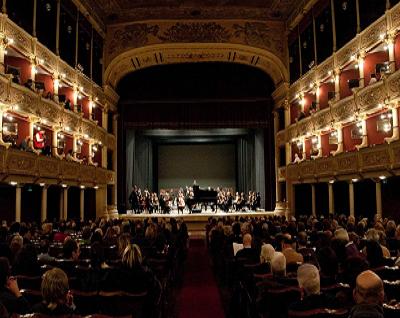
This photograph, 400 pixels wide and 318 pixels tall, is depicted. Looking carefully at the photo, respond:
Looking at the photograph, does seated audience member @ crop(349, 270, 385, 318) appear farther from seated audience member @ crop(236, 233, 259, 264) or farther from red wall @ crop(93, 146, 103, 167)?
red wall @ crop(93, 146, 103, 167)

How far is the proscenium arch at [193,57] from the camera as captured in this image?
929 inches

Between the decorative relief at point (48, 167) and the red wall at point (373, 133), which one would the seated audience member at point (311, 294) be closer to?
the decorative relief at point (48, 167)

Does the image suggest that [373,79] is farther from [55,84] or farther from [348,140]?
[55,84]

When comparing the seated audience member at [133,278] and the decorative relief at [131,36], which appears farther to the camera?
the decorative relief at [131,36]

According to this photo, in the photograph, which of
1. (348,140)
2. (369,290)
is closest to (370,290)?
(369,290)

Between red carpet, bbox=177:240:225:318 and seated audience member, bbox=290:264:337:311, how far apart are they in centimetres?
382

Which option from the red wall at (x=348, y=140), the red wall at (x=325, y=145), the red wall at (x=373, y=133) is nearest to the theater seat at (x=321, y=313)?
the red wall at (x=373, y=133)

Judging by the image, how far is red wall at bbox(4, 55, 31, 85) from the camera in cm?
1562

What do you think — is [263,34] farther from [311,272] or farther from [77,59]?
[311,272]

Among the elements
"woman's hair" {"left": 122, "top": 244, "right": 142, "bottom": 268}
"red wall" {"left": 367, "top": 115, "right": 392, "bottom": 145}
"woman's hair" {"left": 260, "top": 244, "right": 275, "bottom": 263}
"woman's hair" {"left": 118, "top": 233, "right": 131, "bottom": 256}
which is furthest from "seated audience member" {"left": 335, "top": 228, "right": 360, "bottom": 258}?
"red wall" {"left": 367, "top": 115, "right": 392, "bottom": 145}

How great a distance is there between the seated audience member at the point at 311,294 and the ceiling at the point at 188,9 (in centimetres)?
1992

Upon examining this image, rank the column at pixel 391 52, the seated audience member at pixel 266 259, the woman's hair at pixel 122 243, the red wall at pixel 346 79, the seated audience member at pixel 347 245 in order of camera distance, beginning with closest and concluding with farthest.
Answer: the seated audience member at pixel 266 259
the seated audience member at pixel 347 245
the woman's hair at pixel 122 243
the column at pixel 391 52
the red wall at pixel 346 79

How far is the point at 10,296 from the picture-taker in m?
3.66

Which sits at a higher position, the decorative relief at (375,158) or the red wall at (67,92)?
the red wall at (67,92)
